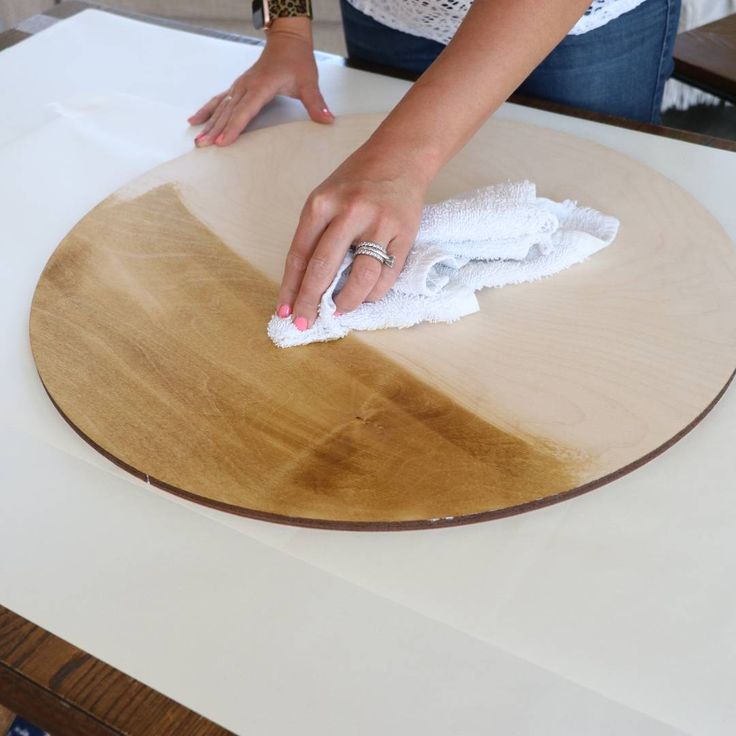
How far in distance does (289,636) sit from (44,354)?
337 mm

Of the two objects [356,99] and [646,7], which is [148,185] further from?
[646,7]

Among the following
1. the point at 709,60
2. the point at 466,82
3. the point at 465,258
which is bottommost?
the point at 709,60

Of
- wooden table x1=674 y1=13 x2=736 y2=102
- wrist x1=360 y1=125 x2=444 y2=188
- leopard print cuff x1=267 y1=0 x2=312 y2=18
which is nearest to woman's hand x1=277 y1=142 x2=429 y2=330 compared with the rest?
wrist x1=360 y1=125 x2=444 y2=188

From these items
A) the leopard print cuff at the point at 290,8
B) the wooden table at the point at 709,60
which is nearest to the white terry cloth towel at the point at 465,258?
the leopard print cuff at the point at 290,8

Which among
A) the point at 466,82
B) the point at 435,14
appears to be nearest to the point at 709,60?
the point at 435,14

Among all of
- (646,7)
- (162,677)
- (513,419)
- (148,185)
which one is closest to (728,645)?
(513,419)

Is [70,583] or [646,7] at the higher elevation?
[646,7]

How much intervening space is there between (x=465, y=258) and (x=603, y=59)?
43 centimetres

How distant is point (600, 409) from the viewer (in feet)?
2.29

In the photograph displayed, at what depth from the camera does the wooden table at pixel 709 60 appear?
1.52m

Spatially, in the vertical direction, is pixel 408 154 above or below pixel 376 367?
→ above

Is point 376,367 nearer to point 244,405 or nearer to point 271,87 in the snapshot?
point 244,405

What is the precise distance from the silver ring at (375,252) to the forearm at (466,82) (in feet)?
0.25

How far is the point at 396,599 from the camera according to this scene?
0.60 m
